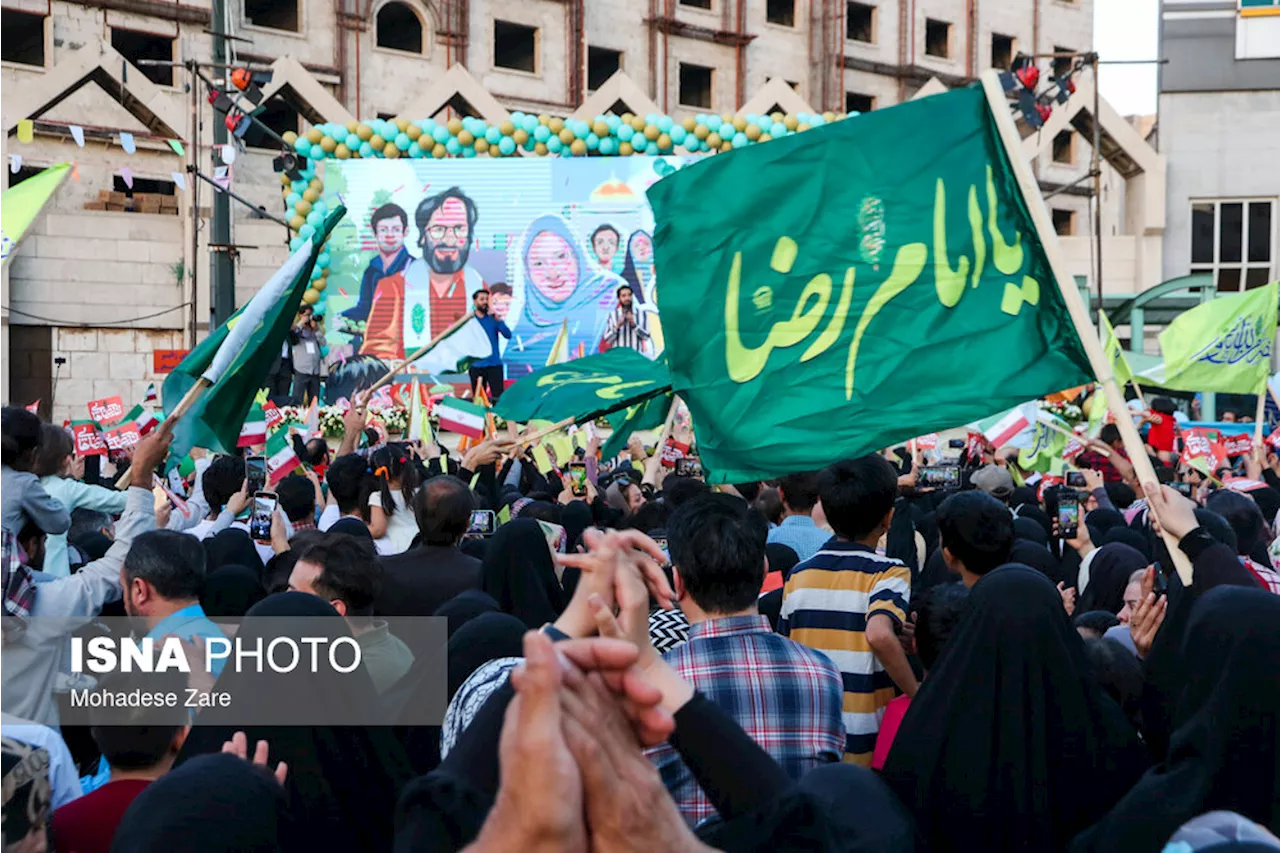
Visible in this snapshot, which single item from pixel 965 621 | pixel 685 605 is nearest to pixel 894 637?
pixel 965 621

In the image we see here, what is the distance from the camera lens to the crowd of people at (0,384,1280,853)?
2.00 m

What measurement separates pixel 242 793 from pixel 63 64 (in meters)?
23.2

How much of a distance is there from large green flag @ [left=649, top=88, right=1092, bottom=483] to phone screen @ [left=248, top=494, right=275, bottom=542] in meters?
2.12

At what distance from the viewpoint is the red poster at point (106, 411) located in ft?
34.9

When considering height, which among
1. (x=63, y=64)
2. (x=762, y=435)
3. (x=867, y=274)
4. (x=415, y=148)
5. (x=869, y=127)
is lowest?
(x=762, y=435)

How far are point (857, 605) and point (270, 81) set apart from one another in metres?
16.4

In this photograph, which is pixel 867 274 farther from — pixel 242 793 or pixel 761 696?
pixel 242 793

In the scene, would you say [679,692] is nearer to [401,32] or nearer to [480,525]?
[480,525]

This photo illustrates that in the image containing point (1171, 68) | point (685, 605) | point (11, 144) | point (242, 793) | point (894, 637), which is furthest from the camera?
point (1171, 68)

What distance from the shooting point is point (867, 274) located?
15.8 feet

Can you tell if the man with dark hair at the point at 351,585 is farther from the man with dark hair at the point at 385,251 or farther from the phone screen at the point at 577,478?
the man with dark hair at the point at 385,251

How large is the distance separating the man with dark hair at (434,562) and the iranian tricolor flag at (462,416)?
651cm

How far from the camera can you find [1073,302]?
4148 mm

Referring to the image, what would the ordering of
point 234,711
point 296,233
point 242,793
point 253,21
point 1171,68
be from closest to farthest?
point 242,793
point 234,711
point 296,233
point 1171,68
point 253,21
